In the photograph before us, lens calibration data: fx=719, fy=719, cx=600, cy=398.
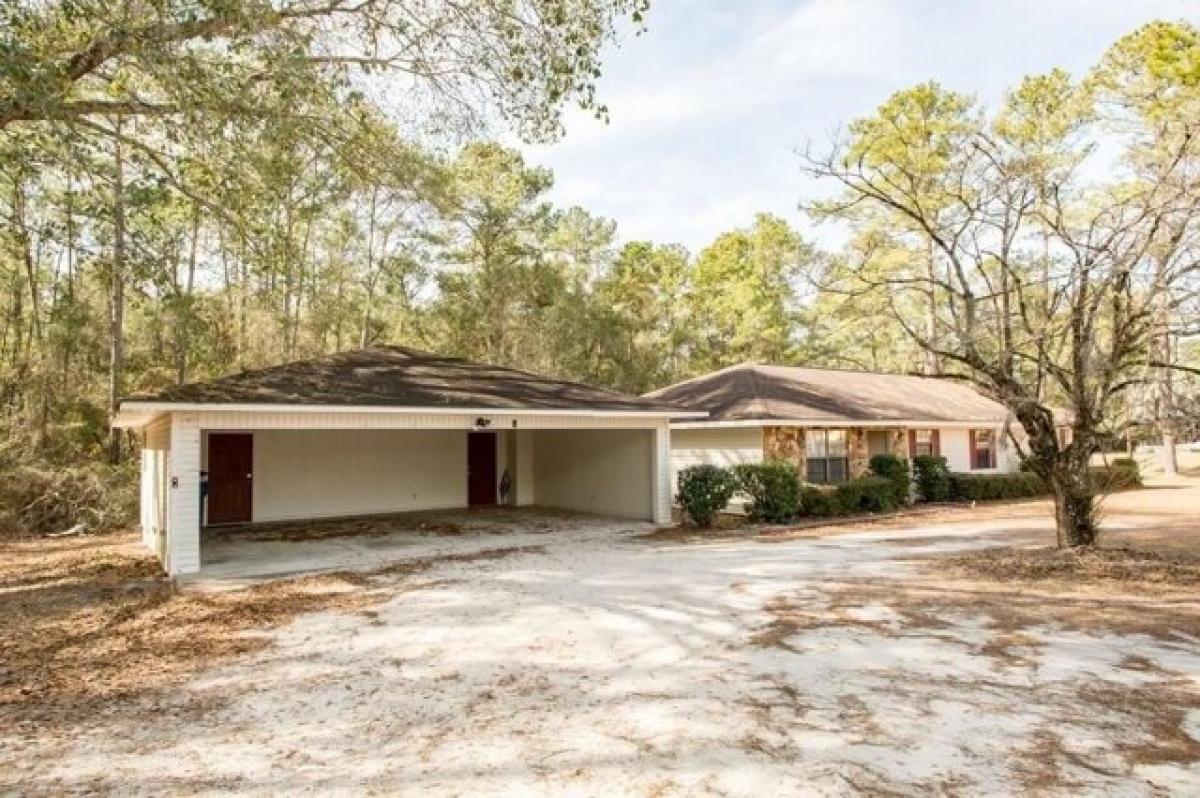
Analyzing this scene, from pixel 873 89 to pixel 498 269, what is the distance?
13754mm

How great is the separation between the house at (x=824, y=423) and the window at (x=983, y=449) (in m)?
0.03

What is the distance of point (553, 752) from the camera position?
4000 millimetres

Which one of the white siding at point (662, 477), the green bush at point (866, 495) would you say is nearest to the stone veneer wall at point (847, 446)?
the green bush at point (866, 495)

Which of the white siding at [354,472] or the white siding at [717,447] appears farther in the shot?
the white siding at [717,447]

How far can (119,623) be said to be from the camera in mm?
7328

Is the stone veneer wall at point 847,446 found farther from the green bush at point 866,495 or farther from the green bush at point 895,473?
the green bush at point 866,495

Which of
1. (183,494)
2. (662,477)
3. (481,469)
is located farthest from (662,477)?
(183,494)

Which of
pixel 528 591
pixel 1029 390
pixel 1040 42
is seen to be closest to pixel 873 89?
pixel 1040 42

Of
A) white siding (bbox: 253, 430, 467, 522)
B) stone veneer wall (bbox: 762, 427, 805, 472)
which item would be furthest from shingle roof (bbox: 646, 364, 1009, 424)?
white siding (bbox: 253, 430, 467, 522)

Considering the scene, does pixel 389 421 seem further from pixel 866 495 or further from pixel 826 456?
pixel 826 456

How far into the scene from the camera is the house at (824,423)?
16.6 metres

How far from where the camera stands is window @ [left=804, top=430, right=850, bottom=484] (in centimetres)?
1738

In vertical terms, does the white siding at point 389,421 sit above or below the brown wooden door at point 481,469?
above

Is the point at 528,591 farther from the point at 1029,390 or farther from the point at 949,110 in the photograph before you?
the point at 949,110
